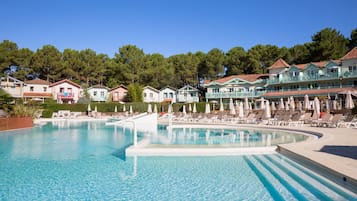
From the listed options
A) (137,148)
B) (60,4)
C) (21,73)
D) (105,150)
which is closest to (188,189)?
(137,148)

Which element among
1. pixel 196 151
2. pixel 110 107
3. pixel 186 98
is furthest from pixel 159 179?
pixel 186 98

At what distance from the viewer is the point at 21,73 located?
46281 millimetres

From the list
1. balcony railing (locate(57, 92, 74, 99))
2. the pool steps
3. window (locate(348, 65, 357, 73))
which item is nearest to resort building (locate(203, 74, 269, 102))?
window (locate(348, 65, 357, 73))

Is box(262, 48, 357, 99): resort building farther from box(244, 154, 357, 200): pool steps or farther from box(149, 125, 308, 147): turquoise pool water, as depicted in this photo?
box(244, 154, 357, 200): pool steps

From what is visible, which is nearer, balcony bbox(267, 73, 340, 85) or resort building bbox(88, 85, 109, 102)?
balcony bbox(267, 73, 340, 85)

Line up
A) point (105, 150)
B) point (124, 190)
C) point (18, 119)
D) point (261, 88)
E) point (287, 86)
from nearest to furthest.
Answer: point (124, 190), point (105, 150), point (18, 119), point (287, 86), point (261, 88)

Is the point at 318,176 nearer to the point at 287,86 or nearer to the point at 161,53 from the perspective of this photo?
the point at 287,86

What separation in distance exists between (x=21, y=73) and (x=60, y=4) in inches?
1052

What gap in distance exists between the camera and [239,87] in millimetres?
44750

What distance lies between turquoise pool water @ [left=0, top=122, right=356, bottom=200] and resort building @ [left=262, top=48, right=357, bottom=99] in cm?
2802

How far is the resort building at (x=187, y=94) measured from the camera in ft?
A: 162

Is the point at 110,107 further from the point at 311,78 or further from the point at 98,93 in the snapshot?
the point at 311,78

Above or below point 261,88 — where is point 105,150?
below

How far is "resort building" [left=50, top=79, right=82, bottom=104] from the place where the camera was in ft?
148
